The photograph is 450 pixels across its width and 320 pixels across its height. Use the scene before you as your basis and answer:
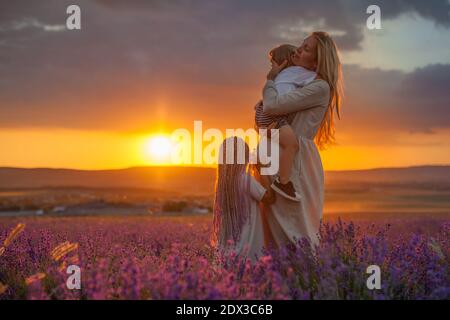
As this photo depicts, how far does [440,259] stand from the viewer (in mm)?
4598

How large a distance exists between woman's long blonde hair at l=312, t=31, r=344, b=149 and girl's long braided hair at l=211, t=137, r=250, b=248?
805mm

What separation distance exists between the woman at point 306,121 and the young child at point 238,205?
15 cm

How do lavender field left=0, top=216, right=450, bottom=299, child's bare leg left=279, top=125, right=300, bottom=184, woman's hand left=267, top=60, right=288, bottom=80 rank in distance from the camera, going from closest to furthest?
1. lavender field left=0, top=216, right=450, bottom=299
2. child's bare leg left=279, top=125, right=300, bottom=184
3. woman's hand left=267, top=60, right=288, bottom=80

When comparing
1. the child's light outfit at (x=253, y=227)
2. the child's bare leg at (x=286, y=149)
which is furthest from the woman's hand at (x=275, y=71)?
the child's light outfit at (x=253, y=227)

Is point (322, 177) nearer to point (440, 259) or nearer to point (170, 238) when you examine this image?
point (440, 259)

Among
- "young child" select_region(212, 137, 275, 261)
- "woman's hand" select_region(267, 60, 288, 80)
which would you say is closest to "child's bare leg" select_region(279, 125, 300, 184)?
"young child" select_region(212, 137, 275, 261)

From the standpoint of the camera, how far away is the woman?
4.80 m

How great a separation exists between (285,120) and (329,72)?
509 mm

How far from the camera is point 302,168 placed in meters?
4.98

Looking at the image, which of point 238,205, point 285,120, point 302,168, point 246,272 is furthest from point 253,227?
point 246,272

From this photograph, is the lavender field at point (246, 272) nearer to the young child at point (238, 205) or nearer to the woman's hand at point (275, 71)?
the young child at point (238, 205)

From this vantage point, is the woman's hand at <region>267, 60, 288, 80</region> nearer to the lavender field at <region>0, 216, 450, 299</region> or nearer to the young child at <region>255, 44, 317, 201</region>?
the young child at <region>255, 44, 317, 201</region>
